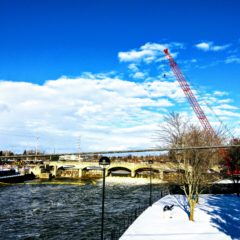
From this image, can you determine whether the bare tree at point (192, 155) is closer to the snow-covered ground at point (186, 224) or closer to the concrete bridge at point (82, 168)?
the snow-covered ground at point (186, 224)

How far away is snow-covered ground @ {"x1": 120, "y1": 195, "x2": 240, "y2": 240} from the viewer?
74.0ft

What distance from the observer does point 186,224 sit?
86.9 ft

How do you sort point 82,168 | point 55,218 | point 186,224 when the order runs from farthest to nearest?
1. point 82,168
2. point 55,218
3. point 186,224

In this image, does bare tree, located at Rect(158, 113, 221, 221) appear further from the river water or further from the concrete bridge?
the concrete bridge

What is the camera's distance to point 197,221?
27562 millimetres

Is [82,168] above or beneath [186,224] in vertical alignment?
above

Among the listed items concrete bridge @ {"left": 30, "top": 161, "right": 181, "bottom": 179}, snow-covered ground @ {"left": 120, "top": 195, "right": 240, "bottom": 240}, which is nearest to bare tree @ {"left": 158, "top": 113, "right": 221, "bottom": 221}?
snow-covered ground @ {"left": 120, "top": 195, "right": 240, "bottom": 240}

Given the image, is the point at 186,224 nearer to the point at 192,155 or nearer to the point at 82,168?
the point at 192,155

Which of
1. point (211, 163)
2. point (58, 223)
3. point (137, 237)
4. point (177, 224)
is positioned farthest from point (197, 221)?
Answer: point (58, 223)

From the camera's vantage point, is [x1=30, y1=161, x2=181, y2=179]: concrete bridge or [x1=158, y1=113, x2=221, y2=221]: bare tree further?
[x1=30, y1=161, x2=181, y2=179]: concrete bridge

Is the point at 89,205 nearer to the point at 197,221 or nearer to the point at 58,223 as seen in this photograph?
the point at 58,223

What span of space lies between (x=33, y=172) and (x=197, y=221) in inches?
4169

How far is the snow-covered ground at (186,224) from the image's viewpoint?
22547 mm

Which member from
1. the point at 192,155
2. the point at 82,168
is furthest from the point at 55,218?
the point at 82,168
